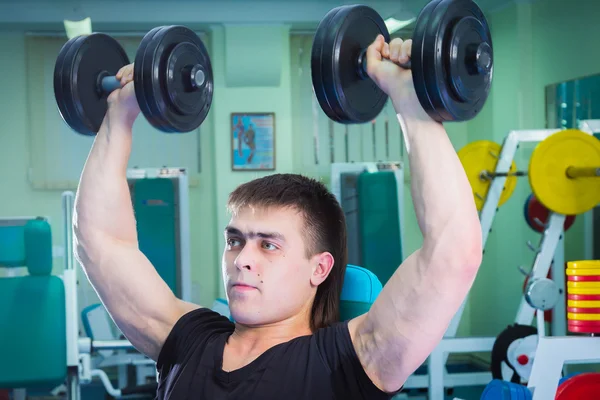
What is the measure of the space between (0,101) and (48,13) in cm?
71

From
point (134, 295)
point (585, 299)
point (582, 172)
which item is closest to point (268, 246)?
point (134, 295)

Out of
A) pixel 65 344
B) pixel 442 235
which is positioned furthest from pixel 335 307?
pixel 65 344

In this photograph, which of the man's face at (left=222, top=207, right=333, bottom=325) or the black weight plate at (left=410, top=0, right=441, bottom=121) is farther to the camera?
the man's face at (left=222, top=207, right=333, bottom=325)

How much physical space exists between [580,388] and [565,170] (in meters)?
1.50

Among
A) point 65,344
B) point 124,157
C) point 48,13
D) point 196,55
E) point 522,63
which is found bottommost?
point 65,344

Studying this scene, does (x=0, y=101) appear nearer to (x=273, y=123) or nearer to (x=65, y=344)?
(x=273, y=123)

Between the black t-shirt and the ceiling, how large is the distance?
3854 mm

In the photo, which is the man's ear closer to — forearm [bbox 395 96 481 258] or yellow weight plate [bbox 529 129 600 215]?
forearm [bbox 395 96 481 258]

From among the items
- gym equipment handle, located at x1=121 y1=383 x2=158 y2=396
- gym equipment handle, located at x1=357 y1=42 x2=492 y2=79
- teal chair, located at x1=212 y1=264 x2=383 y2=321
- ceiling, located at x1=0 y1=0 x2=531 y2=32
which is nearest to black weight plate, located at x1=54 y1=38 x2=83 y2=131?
teal chair, located at x1=212 y1=264 x2=383 y2=321

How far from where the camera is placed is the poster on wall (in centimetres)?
513

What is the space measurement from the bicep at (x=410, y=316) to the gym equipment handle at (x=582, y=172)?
2501mm

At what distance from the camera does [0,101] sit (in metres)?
5.10

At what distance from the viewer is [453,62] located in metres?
1.05

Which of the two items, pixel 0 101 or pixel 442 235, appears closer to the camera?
pixel 442 235
